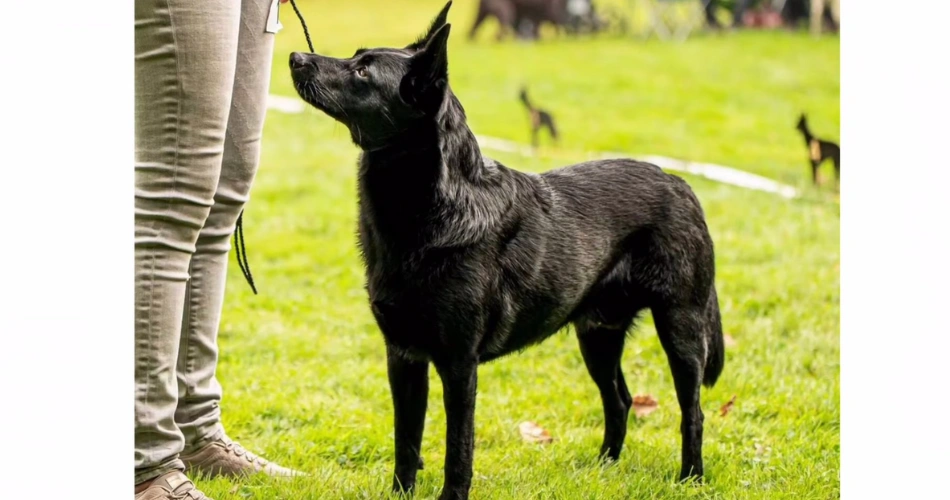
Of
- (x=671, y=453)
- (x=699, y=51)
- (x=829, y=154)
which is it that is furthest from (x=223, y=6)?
(x=699, y=51)

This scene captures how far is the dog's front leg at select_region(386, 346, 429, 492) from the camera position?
9.69 ft

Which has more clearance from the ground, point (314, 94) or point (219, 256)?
point (314, 94)

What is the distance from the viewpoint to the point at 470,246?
2.73 meters

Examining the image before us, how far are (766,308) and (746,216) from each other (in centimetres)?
183

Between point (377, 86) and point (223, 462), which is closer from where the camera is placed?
point (377, 86)

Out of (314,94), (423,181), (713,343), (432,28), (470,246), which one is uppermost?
(432,28)

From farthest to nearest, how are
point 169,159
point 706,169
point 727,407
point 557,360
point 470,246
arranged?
point 706,169
point 557,360
point 727,407
point 470,246
point 169,159

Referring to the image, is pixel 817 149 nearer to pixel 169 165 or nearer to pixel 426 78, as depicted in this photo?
pixel 426 78

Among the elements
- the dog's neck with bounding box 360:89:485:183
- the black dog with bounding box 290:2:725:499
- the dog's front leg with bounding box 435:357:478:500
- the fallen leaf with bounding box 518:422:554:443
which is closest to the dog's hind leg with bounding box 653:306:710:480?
the black dog with bounding box 290:2:725:499

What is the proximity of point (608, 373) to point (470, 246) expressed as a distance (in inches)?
38.0

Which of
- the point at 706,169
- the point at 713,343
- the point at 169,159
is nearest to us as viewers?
the point at 169,159

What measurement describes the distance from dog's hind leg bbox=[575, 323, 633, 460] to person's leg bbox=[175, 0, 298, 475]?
1.12 meters

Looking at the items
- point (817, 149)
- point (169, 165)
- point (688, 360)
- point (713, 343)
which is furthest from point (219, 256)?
point (817, 149)

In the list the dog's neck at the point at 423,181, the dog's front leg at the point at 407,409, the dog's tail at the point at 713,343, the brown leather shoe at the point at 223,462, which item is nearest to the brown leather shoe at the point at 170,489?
the brown leather shoe at the point at 223,462
